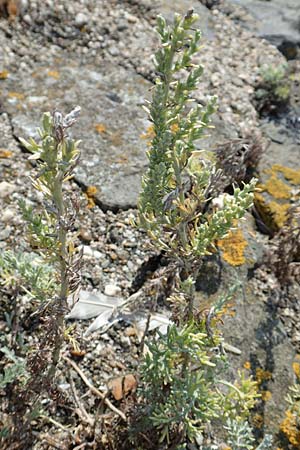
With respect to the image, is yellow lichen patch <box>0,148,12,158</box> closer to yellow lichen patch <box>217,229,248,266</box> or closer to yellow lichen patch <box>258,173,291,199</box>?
yellow lichen patch <box>217,229,248,266</box>

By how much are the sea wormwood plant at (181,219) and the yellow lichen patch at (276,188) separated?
1467 mm

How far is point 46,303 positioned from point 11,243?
0.98m

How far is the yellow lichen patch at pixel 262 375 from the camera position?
311 centimetres

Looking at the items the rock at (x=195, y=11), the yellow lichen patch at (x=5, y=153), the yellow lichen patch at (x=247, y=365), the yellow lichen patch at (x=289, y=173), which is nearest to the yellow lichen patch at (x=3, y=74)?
the yellow lichen patch at (x=5, y=153)

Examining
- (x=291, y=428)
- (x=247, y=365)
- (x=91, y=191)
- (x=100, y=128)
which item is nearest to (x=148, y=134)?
(x=100, y=128)

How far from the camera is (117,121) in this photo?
3.94 meters

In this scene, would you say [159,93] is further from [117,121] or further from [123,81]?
[123,81]

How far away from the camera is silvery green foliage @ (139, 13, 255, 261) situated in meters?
2.04

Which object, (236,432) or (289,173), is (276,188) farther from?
(236,432)

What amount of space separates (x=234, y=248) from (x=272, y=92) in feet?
5.01

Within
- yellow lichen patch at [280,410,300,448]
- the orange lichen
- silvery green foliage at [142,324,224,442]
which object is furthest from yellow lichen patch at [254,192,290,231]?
silvery green foliage at [142,324,224,442]

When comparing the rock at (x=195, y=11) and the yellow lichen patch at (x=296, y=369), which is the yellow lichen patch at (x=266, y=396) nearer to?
the yellow lichen patch at (x=296, y=369)

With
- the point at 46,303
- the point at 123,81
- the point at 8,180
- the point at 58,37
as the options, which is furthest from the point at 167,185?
the point at 58,37

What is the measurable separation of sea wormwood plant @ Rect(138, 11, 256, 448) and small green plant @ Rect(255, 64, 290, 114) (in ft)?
6.85
